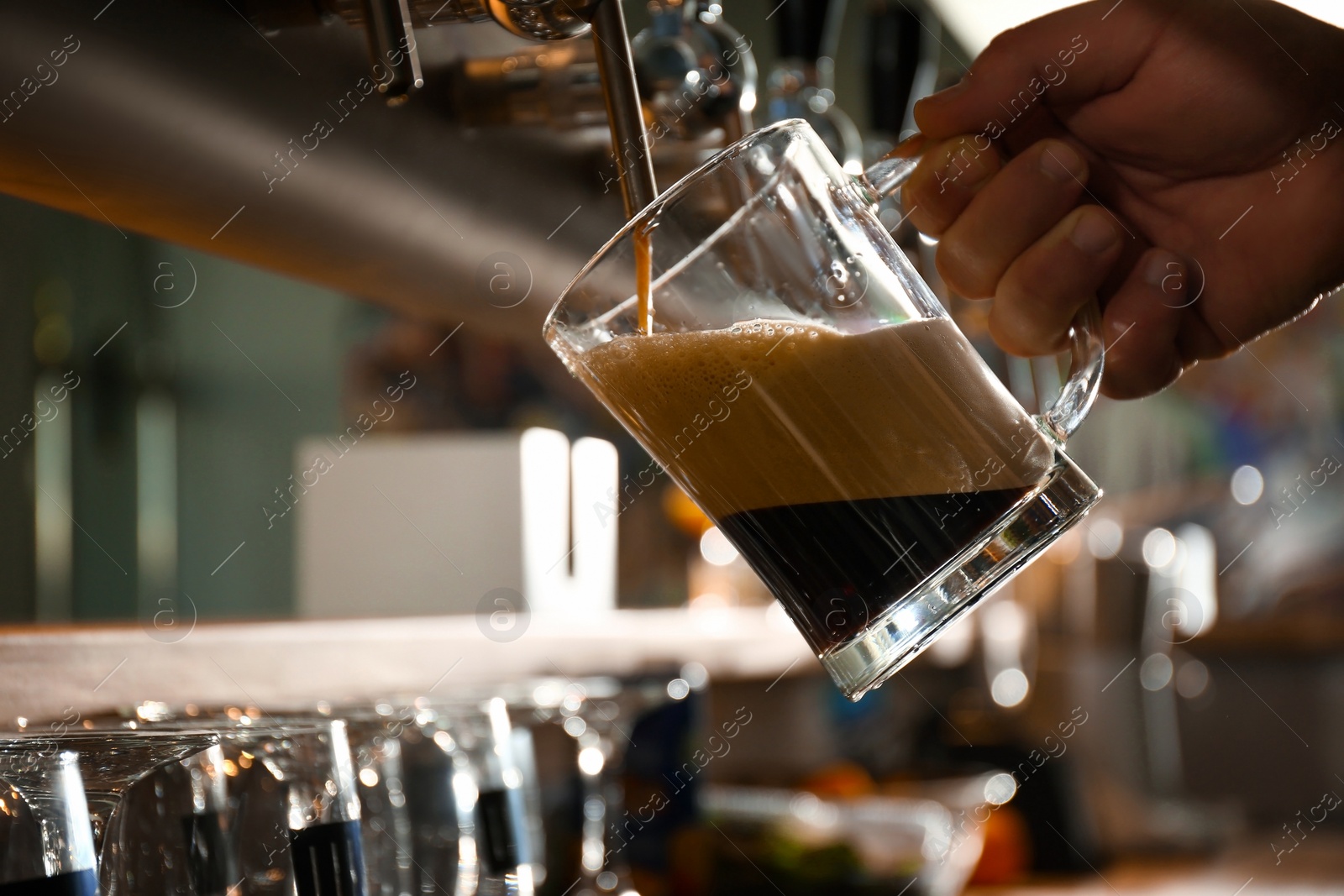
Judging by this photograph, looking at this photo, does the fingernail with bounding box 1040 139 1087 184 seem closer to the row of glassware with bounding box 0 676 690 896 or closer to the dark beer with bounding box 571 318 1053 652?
the dark beer with bounding box 571 318 1053 652

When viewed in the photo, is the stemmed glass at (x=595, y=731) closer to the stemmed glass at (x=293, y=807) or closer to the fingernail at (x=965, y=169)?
the stemmed glass at (x=293, y=807)

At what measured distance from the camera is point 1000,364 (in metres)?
1.47

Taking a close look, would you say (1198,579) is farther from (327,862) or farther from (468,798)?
(327,862)

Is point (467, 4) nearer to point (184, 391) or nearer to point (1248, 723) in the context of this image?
point (184, 391)

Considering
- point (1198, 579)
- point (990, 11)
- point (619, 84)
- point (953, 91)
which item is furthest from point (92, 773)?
point (1198, 579)

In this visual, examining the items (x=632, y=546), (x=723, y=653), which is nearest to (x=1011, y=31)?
(x=723, y=653)

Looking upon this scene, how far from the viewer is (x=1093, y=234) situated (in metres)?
0.67

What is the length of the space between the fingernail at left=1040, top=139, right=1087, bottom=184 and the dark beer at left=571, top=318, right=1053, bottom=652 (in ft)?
0.54

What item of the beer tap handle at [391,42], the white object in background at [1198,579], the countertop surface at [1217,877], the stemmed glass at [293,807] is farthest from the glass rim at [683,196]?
the white object in background at [1198,579]

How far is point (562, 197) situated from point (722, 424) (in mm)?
235

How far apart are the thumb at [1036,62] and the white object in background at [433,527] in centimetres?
90

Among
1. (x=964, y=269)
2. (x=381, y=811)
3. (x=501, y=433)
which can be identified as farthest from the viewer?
(x=501, y=433)

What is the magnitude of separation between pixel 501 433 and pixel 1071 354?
1.70m

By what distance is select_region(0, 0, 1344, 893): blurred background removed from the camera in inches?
20.3
